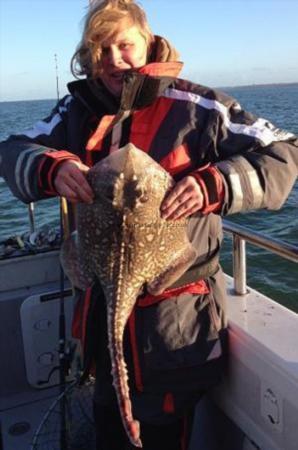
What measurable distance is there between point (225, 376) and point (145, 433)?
1.86 ft

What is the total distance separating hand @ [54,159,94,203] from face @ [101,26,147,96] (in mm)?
620

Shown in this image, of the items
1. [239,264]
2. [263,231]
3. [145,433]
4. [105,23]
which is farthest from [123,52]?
[263,231]

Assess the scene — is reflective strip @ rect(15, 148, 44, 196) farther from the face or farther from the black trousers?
the black trousers

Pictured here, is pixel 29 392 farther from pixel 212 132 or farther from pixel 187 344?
pixel 212 132

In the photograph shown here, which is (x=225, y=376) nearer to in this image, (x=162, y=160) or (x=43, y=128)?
(x=162, y=160)

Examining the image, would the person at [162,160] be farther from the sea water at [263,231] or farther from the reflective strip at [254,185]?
the sea water at [263,231]

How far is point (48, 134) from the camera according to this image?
2.97 m

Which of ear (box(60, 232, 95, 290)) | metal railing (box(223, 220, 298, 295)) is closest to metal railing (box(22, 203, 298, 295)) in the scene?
metal railing (box(223, 220, 298, 295))

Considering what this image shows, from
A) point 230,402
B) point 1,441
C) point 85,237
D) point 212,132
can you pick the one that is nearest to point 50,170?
point 85,237

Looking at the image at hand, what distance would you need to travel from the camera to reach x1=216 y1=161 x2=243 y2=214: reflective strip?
2.42 m

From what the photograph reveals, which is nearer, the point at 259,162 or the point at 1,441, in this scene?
the point at 259,162

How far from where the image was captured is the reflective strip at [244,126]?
258 centimetres

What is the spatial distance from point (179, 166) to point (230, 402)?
1405mm

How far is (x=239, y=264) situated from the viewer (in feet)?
11.6
